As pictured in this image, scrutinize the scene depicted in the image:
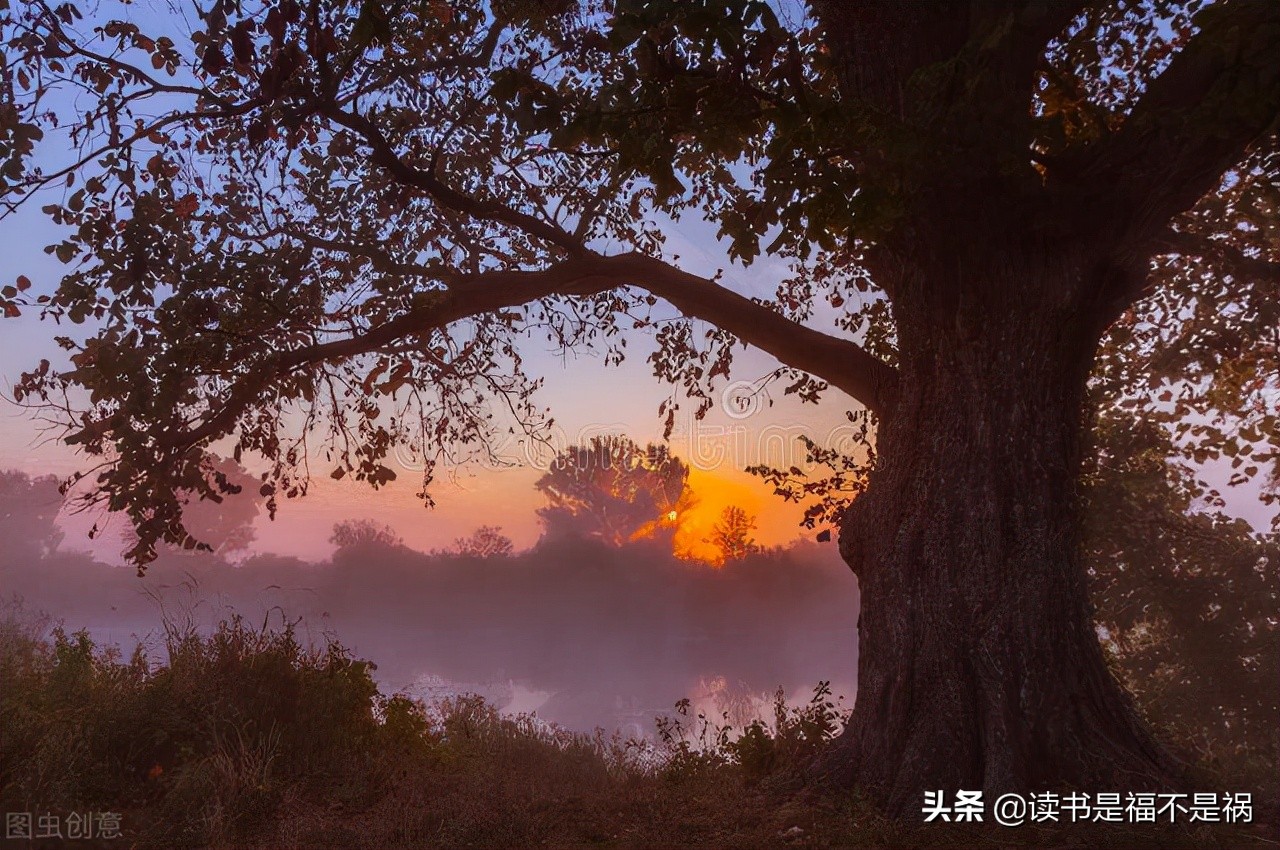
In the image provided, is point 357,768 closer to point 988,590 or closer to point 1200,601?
point 988,590

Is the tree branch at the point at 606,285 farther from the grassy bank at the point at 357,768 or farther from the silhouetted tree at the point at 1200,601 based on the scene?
the silhouetted tree at the point at 1200,601

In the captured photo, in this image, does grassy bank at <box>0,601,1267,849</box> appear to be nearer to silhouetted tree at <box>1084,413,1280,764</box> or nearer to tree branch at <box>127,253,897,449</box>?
tree branch at <box>127,253,897,449</box>

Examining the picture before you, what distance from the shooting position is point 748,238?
6.52 meters

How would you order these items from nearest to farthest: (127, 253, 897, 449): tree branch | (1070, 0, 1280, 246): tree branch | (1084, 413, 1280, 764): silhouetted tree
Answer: (1070, 0, 1280, 246): tree branch → (127, 253, 897, 449): tree branch → (1084, 413, 1280, 764): silhouetted tree

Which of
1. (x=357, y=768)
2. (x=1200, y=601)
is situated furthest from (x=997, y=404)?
(x=1200, y=601)

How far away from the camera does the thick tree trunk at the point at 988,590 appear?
6.99m

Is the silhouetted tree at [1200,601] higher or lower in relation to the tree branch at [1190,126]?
lower

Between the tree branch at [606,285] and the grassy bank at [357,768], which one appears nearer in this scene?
the grassy bank at [357,768]

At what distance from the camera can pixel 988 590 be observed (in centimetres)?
727

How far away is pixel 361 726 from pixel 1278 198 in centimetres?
999

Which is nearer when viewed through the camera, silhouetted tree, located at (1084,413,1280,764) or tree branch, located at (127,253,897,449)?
tree branch, located at (127,253,897,449)

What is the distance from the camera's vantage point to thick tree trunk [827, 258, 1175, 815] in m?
6.99

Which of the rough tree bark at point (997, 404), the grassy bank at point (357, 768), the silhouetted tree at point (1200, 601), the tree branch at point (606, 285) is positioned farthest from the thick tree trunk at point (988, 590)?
the silhouetted tree at point (1200, 601)

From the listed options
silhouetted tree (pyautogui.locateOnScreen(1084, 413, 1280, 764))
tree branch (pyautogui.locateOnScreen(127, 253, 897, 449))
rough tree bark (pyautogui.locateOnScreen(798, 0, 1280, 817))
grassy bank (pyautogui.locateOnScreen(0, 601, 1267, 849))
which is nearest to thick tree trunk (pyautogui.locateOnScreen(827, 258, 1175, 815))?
rough tree bark (pyautogui.locateOnScreen(798, 0, 1280, 817))
